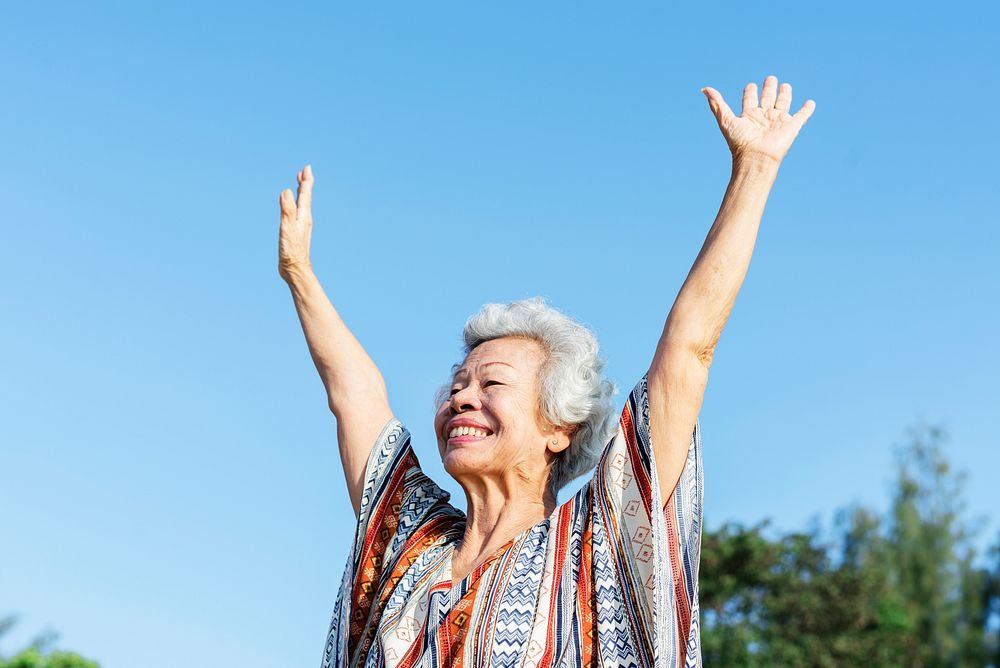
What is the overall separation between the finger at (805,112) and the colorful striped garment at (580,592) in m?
0.82

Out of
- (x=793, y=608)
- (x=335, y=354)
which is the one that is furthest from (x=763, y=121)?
(x=793, y=608)

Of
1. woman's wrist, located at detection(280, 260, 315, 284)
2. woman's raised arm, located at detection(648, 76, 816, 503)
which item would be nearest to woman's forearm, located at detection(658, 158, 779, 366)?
woman's raised arm, located at detection(648, 76, 816, 503)

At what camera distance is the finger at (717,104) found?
Result: 312cm

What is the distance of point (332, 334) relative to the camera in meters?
3.77

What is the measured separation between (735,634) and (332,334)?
49.2 ft

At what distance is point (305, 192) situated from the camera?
12.8ft

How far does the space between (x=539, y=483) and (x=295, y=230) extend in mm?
1175

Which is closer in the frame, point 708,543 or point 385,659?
point 385,659

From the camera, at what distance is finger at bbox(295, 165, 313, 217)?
390 centimetres

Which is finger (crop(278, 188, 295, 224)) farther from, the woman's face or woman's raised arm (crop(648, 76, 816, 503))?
woman's raised arm (crop(648, 76, 816, 503))

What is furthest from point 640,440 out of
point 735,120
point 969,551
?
point 969,551

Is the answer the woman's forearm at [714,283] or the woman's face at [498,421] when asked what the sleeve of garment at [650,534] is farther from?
the woman's face at [498,421]

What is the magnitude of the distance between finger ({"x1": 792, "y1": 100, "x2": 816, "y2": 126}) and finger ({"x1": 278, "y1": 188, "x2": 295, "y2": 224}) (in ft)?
5.41

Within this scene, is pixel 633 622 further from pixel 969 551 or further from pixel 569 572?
pixel 969 551
